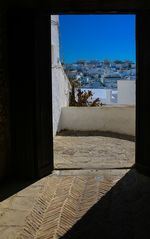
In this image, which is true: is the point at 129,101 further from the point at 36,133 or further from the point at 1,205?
the point at 1,205

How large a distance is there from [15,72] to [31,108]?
533 millimetres

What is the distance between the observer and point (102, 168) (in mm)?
5559

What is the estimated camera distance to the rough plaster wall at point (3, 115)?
4824mm

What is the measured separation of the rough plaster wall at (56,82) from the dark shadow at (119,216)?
176 inches

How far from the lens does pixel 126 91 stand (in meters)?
13.8

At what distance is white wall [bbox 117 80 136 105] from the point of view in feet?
44.1

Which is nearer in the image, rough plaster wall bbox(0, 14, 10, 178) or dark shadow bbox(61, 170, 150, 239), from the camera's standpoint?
dark shadow bbox(61, 170, 150, 239)

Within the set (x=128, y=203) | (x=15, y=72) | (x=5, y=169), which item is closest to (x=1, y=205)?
(x=5, y=169)

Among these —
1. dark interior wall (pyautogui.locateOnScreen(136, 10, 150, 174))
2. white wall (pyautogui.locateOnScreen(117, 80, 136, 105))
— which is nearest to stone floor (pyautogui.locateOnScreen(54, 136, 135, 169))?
dark interior wall (pyautogui.locateOnScreen(136, 10, 150, 174))

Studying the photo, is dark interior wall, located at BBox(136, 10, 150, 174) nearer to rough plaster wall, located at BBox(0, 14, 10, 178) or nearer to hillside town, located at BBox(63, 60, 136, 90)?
rough plaster wall, located at BBox(0, 14, 10, 178)

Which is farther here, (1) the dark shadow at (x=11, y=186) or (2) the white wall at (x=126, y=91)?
(2) the white wall at (x=126, y=91)

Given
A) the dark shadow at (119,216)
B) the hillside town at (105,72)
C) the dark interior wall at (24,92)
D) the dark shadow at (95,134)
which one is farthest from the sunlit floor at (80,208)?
the hillside town at (105,72)

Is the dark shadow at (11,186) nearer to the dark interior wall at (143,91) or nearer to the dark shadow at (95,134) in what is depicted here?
the dark interior wall at (143,91)

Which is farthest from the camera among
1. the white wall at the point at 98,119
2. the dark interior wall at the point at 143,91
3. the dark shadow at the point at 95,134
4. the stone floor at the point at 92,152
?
the white wall at the point at 98,119
